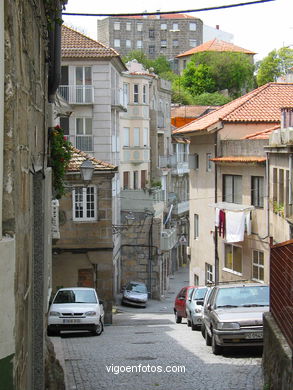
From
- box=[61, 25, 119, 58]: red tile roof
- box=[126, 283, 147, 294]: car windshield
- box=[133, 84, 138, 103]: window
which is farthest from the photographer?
box=[133, 84, 138, 103]: window

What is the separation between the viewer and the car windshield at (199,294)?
76.9 feet

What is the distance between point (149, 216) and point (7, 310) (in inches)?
1618

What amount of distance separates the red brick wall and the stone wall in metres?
0.09

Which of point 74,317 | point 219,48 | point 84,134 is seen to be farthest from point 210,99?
point 74,317

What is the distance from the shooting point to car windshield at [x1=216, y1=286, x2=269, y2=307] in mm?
16031

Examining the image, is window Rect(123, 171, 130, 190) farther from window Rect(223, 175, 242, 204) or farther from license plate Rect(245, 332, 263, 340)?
license plate Rect(245, 332, 263, 340)

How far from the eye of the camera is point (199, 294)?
23781 millimetres

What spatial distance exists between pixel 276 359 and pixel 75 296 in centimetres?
1396

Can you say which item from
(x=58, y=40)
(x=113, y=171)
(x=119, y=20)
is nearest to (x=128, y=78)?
(x=113, y=171)

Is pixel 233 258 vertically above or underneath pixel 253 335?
underneath

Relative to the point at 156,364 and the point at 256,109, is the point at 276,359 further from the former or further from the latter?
the point at 256,109

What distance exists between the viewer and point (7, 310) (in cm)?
439

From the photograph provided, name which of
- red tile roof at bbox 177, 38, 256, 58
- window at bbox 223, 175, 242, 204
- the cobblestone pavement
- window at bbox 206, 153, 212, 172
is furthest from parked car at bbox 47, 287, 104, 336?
red tile roof at bbox 177, 38, 256, 58

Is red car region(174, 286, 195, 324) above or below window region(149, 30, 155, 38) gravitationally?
below
